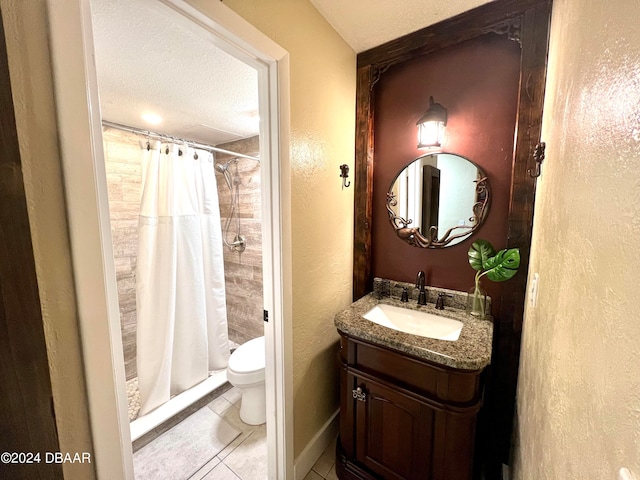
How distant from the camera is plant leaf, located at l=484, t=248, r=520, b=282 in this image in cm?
118

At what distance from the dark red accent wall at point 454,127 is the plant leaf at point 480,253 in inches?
4.8

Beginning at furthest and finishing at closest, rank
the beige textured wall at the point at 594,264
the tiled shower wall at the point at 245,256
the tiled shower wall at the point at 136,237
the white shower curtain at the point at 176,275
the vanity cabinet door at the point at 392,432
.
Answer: the tiled shower wall at the point at 245,256
the tiled shower wall at the point at 136,237
the white shower curtain at the point at 176,275
the vanity cabinet door at the point at 392,432
the beige textured wall at the point at 594,264

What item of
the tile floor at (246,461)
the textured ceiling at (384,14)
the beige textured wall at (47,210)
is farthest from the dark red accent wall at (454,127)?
the beige textured wall at (47,210)

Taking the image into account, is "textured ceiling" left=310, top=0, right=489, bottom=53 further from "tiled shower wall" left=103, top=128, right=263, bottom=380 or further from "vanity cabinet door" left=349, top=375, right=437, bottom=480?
"vanity cabinet door" left=349, top=375, right=437, bottom=480

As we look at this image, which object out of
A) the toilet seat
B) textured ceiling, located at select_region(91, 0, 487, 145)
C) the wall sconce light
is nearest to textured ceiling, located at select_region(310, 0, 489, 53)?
textured ceiling, located at select_region(91, 0, 487, 145)

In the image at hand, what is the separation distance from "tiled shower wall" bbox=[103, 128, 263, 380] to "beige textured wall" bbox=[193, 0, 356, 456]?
1.18m

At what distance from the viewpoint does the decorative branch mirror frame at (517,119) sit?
117 cm

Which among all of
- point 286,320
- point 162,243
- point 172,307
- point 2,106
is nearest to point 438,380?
point 286,320

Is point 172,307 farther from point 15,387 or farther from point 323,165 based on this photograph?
point 15,387

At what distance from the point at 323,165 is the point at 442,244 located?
2.76 ft

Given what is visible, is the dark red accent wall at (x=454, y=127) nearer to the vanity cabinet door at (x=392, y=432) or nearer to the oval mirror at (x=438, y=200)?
the oval mirror at (x=438, y=200)

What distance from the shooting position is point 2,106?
0.38 meters

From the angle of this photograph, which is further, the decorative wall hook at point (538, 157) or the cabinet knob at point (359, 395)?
the cabinet knob at point (359, 395)

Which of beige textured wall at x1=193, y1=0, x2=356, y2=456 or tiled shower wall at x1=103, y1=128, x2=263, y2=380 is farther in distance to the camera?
tiled shower wall at x1=103, y1=128, x2=263, y2=380
